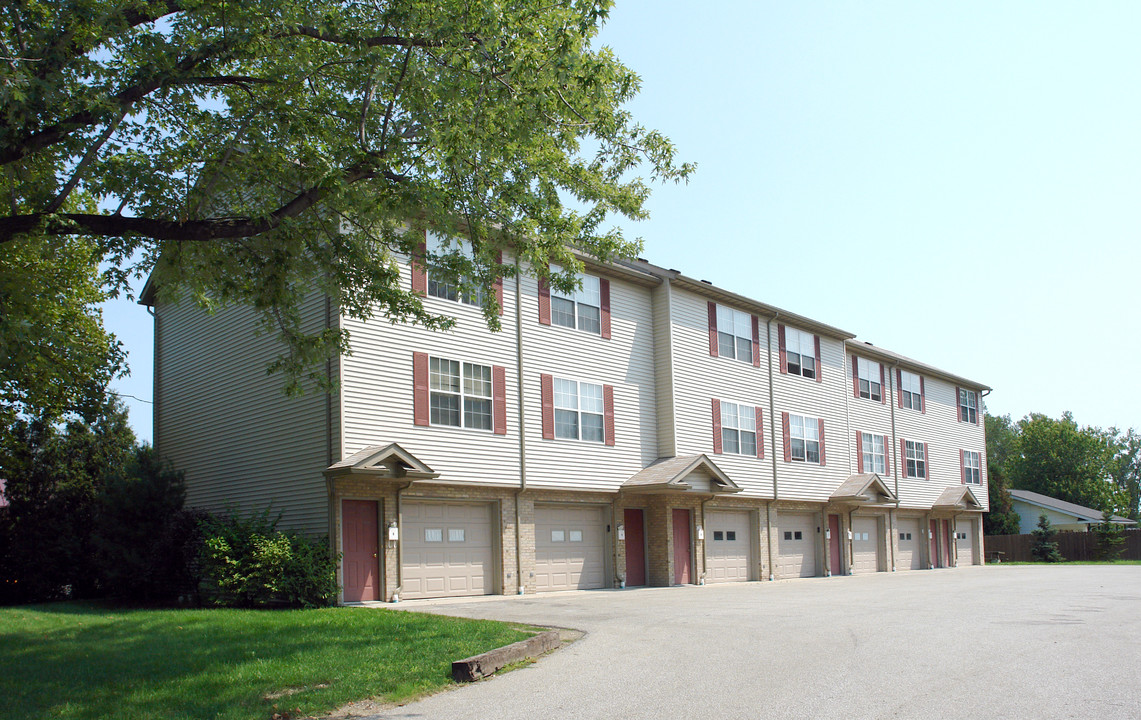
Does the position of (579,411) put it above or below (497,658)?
above

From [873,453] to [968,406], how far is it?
450 inches

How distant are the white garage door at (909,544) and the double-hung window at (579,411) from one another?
65.5ft

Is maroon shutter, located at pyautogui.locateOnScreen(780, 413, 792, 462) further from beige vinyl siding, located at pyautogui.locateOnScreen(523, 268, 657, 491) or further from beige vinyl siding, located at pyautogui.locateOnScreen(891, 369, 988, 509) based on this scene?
beige vinyl siding, located at pyautogui.locateOnScreen(891, 369, 988, 509)

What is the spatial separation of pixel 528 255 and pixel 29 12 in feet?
21.6

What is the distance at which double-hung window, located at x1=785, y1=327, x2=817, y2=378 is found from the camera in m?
30.8

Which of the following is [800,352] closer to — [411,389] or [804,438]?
[804,438]

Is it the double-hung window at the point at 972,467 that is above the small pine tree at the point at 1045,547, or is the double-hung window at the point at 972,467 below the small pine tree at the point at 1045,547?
above

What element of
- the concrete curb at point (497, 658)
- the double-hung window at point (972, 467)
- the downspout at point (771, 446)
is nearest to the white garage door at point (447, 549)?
the concrete curb at point (497, 658)

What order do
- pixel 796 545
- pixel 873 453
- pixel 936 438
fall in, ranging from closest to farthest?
pixel 796 545
pixel 873 453
pixel 936 438

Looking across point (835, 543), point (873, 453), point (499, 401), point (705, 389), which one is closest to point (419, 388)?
point (499, 401)

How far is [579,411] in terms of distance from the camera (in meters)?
22.8

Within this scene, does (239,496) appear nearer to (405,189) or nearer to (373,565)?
(373,565)

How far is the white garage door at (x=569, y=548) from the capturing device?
21.9 m

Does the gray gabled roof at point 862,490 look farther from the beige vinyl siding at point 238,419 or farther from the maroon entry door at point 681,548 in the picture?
the beige vinyl siding at point 238,419
